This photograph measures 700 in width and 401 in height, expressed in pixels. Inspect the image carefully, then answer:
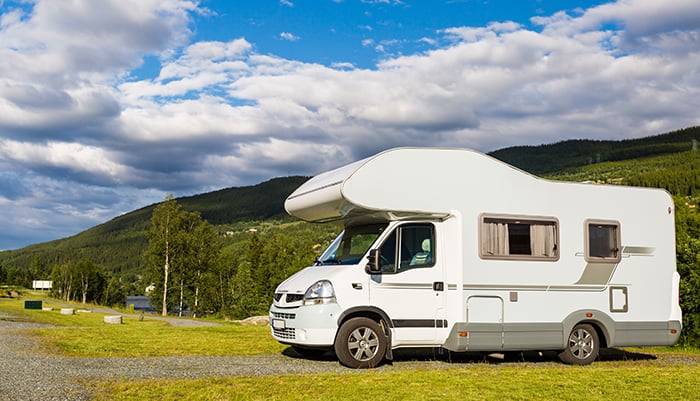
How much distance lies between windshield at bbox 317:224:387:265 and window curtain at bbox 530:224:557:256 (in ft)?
9.31

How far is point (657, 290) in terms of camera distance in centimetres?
1313

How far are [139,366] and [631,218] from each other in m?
9.56

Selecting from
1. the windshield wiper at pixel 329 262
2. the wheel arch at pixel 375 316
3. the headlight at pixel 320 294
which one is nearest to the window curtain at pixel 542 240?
the wheel arch at pixel 375 316

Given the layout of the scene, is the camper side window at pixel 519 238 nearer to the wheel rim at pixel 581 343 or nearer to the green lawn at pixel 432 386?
the wheel rim at pixel 581 343

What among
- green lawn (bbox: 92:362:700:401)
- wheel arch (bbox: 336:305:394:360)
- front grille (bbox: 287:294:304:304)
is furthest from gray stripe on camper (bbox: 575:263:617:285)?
front grille (bbox: 287:294:304:304)

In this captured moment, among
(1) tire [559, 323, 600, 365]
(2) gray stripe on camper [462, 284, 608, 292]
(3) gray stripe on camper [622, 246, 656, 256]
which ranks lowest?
(1) tire [559, 323, 600, 365]

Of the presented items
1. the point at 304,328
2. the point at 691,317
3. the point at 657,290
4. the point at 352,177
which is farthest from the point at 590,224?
the point at 691,317

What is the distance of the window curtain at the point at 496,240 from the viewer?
470 inches

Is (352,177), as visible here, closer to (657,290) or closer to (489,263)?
(489,263)

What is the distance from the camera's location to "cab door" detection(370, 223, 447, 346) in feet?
37.2

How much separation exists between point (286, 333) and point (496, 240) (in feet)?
13.4

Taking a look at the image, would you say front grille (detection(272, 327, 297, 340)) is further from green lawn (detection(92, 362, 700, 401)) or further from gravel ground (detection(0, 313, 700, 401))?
green lawn (detection(92, 362, 700, 401))

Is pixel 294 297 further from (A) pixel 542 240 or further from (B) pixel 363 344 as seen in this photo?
(A) pixel 542 240

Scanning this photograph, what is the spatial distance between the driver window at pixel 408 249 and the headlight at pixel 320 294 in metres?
0.99
